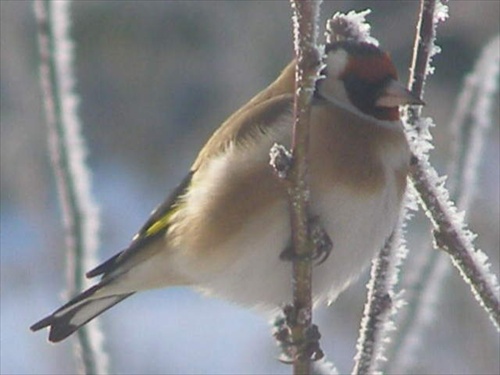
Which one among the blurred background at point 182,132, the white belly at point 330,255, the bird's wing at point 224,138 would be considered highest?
the blurred background at point 182,132

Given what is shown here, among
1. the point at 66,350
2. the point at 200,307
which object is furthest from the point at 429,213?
the point at 200,307

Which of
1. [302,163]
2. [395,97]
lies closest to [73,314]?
[395,97]

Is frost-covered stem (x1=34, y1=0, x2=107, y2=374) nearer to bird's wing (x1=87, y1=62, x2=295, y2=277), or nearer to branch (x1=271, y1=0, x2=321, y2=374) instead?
branch (x1=271, y1=0, x2=321, y2=374)

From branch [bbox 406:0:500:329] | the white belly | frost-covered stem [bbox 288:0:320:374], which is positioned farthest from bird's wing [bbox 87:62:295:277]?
frost-covered stem [bbox 288:0:320:374]

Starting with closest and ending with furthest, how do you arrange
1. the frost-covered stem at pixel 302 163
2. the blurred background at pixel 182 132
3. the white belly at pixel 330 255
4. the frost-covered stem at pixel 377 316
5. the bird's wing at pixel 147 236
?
1. the frost-covered stem at pixel 302 163
2. the frost-covered stem at pixel 377 316
3. the white belly at pixel 330 255
4. the bird's wing at pixel 147 236
5. the blurred background at pixel 182 132

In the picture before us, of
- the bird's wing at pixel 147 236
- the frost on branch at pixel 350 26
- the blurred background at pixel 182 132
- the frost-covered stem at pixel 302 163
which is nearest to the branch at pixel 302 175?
the frost-covered stem at pixel 302 163

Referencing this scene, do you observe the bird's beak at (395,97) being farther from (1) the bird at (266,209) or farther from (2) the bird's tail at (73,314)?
(2) the bird's tail at (73,314)
